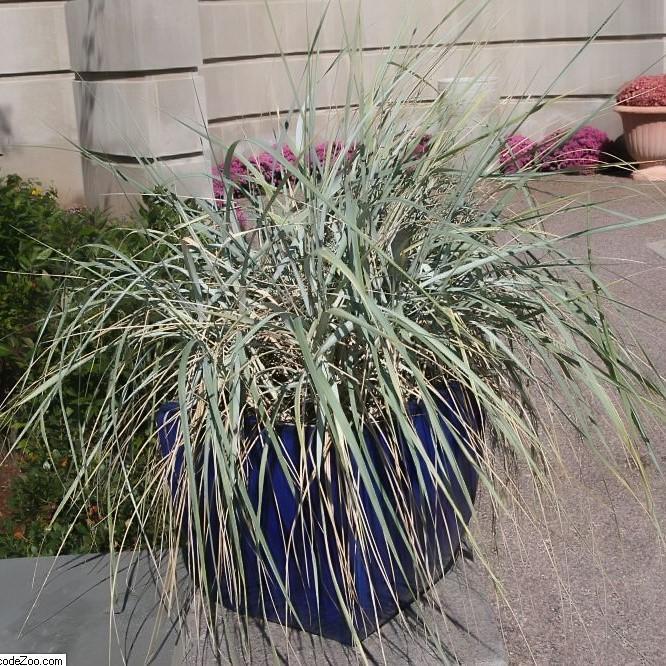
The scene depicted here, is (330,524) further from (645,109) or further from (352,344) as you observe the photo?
(645,109)

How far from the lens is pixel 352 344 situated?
2602mm

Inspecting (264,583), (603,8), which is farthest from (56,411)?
(603,8)

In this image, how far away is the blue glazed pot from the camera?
8.00 feet

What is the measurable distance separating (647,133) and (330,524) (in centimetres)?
903

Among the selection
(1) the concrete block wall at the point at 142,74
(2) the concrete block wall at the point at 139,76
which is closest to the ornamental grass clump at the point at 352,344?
(1) the concrete block wall at the point at 142,74

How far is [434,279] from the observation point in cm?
264

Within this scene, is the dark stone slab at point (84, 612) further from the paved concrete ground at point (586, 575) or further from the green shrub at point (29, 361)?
the paved concrete ground at point (586, 575)

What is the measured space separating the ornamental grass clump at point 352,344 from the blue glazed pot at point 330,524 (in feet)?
0.04

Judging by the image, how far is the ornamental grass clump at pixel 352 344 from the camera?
2.35 metres

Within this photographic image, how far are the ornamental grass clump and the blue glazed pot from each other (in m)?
0.01

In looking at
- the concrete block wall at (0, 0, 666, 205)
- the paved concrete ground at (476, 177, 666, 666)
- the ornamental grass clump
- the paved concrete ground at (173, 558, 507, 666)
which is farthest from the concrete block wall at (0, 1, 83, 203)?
the paved concrete ground at (173, 558, 507, 666)

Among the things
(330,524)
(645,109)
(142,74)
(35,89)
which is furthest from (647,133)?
(330,524)

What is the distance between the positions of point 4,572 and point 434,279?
1724 mm

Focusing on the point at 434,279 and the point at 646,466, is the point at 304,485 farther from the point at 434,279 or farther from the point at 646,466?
the point at 646,466
